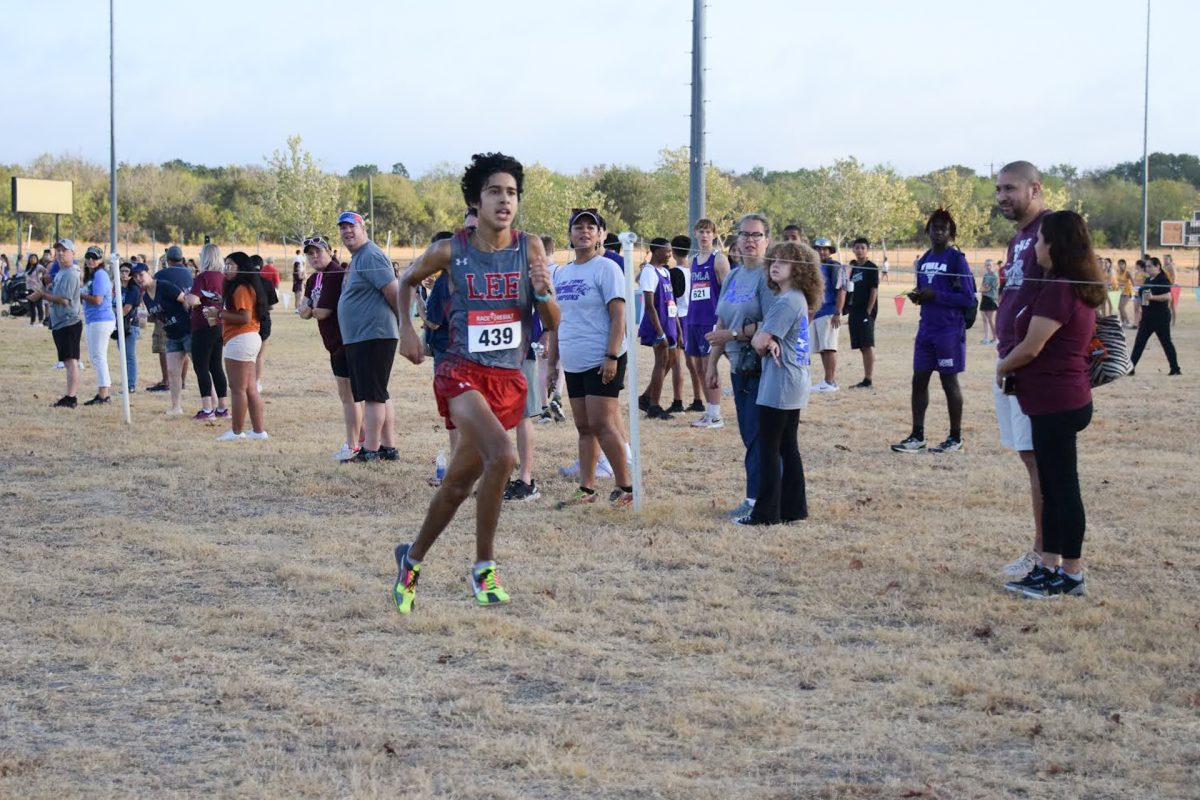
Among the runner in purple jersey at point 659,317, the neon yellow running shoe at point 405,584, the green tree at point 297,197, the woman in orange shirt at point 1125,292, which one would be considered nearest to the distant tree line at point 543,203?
the green tree at point 297,197

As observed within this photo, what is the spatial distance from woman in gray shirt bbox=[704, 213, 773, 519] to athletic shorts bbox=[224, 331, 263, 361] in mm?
4908

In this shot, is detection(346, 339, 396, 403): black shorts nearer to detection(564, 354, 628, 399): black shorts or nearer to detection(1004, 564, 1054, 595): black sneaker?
detection(564, 354, 628, 399): black shorts

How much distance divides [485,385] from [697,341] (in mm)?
7530

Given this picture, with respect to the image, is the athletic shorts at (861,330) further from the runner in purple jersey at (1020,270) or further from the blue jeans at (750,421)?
the runner in purple jersey at (1020,270)

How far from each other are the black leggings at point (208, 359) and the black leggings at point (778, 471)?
7082 millimetres

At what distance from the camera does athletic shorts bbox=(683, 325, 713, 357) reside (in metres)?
13.1

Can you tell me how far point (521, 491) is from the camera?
353 inches

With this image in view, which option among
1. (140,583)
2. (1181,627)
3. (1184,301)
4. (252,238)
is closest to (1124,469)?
(1181,627)

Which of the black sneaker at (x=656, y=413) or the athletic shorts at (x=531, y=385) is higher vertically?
the athletic shorts at (x=531, y=385)

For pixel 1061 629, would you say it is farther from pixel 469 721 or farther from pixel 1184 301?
pixel 1184 301

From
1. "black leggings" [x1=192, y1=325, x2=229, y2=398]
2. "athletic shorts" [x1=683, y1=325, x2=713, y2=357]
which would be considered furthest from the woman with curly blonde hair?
"black leggings" [x1=192, y1=325, x2=229, y2=398]

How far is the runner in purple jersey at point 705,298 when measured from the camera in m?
12.7

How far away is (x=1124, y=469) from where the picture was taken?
394 inches

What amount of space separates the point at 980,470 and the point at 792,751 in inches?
245
